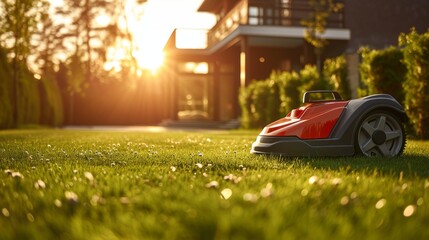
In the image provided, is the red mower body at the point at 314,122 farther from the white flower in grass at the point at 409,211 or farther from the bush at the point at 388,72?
the bush at the point at 388,72

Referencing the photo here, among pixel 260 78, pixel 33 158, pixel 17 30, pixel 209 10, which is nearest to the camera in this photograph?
pixel 33 158

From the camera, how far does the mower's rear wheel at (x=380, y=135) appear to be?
6.24 metres

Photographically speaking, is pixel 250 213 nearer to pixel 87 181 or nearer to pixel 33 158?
pixel 87 181

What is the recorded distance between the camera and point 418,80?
34.9ft

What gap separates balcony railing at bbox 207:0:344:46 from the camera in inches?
938

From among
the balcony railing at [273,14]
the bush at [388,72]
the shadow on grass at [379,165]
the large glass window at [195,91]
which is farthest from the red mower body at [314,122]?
the large glass window at [195,91]

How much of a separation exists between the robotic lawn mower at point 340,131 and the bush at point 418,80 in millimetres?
4534

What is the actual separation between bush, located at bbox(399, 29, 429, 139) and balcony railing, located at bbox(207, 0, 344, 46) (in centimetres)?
1244

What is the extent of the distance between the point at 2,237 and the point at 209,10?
35.0 metres

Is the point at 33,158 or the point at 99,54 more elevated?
the point at 99,54

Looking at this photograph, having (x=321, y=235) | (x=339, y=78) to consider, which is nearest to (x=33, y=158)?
(x=321, y=235)

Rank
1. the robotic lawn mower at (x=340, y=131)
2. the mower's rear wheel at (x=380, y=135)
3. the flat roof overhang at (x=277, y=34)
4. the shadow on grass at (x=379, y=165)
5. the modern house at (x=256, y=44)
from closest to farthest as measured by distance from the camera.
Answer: the shadow on grass at (x=379, y=165) → the robotic lawn mower at (x=340, y=131) → the mower's rear wheel at (x=380, y=135) → the flat roof overhang at (x=277, y=34) → the modern house at (x=256, y=44)

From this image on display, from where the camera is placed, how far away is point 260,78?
2925 centimetres

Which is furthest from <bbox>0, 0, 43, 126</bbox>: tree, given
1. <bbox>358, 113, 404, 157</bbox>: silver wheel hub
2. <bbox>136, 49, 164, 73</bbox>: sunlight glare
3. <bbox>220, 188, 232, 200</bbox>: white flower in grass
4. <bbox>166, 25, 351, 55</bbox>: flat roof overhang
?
<bbox>220, 188, 232, 200</bbox>: white flower in grass
